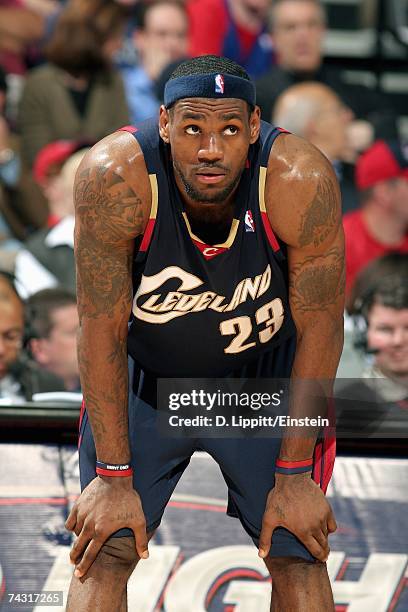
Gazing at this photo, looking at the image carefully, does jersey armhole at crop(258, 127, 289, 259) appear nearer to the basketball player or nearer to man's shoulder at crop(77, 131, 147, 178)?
the basketball player

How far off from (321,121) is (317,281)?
3010mm

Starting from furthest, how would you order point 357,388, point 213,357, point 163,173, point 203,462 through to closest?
point 357,388 < point 203,462 < point 213,357 < point 163,173

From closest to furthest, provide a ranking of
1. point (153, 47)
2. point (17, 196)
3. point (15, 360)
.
→ point (15, 360)
point (17, 196)
point (153, 47)

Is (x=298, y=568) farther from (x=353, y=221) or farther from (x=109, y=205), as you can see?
(x=353, y=221)

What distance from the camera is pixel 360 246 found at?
5098 mm

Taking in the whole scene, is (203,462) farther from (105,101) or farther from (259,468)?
(105,101)

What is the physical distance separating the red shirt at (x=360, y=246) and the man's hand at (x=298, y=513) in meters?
2.37

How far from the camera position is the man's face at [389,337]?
4234 millimetres

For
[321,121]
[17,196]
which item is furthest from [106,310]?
[321,121]

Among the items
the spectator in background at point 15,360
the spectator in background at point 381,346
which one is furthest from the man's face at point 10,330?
the spectator in background at point 381,346

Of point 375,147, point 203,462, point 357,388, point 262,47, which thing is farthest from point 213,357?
point 262,47

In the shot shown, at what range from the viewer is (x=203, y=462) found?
3537mm

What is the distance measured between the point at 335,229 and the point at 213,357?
452 mm

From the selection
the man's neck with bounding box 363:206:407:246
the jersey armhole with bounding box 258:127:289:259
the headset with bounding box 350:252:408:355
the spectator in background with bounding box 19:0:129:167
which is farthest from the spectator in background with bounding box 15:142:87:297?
the jersey armhole with bounding box 258:127:289:259
